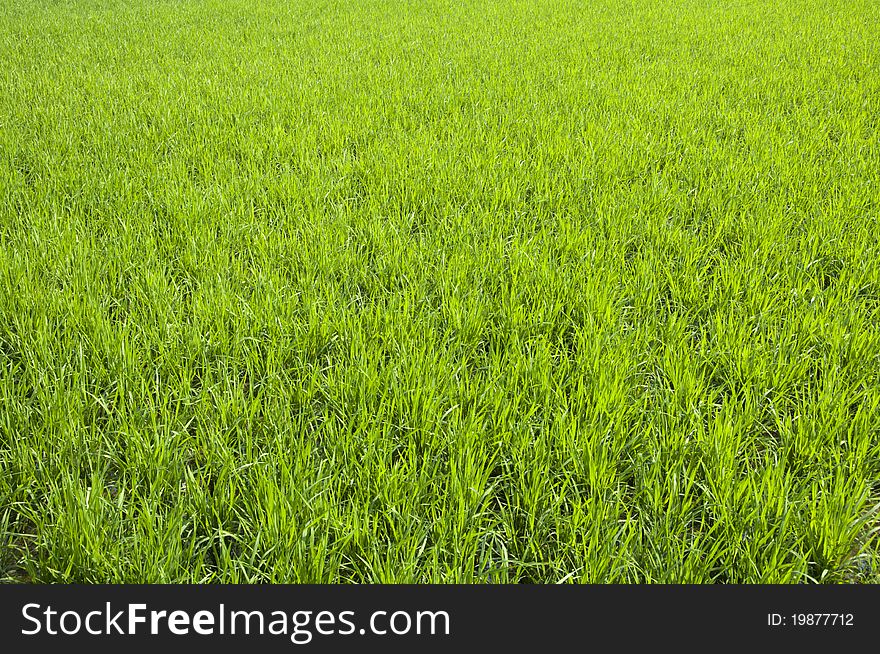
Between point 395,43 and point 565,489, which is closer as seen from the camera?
point 565,489

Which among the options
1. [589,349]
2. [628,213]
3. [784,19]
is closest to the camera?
[589,349]

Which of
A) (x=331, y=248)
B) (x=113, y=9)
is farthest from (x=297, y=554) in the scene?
(x=113, y=9)

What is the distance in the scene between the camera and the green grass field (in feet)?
4.82

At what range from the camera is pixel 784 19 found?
8414 mm

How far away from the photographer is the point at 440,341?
7.12ft

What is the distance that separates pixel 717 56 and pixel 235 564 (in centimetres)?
656

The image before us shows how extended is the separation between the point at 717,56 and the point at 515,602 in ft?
21.0

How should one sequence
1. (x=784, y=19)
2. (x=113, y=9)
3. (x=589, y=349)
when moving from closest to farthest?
1. (x=589, y=349)
2. (x=784, y=19)
3. (x=113, y=9)

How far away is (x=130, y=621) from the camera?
129 cm

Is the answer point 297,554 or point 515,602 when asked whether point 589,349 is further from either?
point 297,554

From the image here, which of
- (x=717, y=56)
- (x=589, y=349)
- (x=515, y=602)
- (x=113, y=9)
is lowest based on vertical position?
Result: (x=515, y=602)

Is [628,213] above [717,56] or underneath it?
underneath

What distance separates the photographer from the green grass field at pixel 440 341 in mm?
1469

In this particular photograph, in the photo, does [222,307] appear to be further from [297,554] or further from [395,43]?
[395,43]
